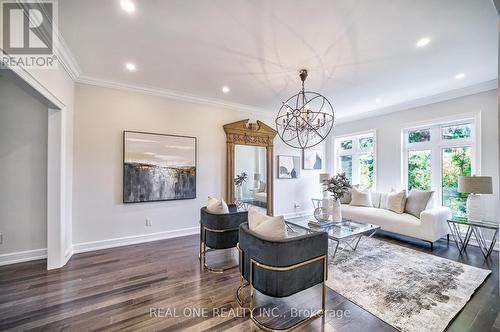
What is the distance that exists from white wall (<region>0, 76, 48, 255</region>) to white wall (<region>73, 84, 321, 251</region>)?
1.28ft

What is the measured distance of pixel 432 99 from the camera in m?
4.23

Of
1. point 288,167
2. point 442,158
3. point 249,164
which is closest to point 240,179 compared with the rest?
point 249,164

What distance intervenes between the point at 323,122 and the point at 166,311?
2952 mm

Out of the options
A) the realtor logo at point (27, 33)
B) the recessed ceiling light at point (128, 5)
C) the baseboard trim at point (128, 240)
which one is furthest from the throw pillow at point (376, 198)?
the realtor logo at point (27, 33)

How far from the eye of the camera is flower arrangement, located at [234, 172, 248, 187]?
15.7 feet

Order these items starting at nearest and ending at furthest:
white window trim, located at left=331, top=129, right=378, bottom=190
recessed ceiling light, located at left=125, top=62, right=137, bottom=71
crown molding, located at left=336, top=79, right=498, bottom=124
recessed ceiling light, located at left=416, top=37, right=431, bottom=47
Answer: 1. recessed ceiling light, located at left=416, top=37, right=431, bottom=47
2. recessed ceiling light, located at left=125, top=62, right=137, bottom=71
3. crown molding, located at left=336, top=79, right=498, bottom=124
4. white window trim, located at left=331, top=129, right=378, bottom=190

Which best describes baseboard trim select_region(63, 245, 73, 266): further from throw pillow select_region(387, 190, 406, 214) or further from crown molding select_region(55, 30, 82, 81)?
throw pillow select_region(387, 190, 406, 214)

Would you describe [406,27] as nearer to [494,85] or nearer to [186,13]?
[186,13]

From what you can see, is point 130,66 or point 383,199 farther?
point 383,199

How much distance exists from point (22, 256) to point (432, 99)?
7.69m

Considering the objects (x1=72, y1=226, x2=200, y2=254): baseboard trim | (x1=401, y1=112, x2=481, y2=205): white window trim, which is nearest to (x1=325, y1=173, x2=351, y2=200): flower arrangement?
(x1=401, y1=112, x2=481, y2=205): white window trim

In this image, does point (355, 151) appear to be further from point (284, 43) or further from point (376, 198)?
point (284, 43)

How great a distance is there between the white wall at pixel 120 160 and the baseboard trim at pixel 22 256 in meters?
0.41

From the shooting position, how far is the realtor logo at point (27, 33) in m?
1.70
